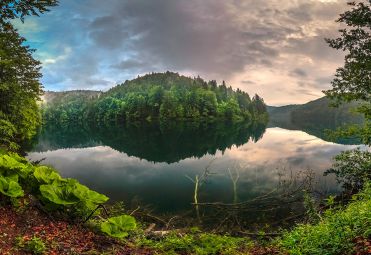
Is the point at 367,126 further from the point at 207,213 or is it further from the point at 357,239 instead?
the point at 357,239

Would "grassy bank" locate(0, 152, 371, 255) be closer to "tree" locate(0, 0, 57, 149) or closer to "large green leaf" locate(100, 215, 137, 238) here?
"large green leaf" locate(100, 215, 137, 238)

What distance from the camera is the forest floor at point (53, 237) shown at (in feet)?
27.5

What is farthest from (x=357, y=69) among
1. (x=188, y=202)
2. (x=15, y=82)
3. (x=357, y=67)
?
(x=15, y=82)

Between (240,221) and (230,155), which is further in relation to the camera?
(230,155)

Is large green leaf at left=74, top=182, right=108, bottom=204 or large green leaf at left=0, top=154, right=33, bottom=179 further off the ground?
large green leaf at left=0, top=154, right=33, bottom=179

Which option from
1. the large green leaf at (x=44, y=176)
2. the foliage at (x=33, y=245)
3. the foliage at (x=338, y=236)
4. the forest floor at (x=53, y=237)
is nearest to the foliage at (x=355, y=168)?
the forest floor at (x=53, y=237)

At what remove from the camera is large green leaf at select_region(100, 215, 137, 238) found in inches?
392

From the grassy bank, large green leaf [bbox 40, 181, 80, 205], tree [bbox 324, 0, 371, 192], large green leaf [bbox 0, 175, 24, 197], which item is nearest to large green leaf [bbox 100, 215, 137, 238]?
the grassy bank

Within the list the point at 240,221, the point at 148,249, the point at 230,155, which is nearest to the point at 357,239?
the point at 148,249

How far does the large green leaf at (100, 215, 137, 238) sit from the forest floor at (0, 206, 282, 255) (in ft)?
1.22

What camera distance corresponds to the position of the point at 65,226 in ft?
32.9

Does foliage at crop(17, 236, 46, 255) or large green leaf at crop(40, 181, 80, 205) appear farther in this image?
large green leaf at crop(40, 181, 80, 205)

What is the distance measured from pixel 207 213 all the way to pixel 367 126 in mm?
12646

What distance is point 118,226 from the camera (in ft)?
33.5
